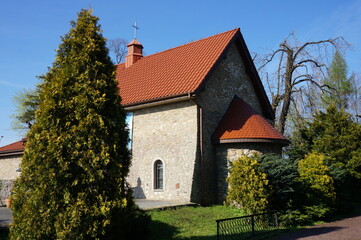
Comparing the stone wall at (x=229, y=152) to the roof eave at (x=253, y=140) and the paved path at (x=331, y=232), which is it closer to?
the roof eave at (x=253, y=140)

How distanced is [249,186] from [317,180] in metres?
3.62

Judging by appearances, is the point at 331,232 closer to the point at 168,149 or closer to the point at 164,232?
the point at 164,232

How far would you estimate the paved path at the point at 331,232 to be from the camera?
8375 mm

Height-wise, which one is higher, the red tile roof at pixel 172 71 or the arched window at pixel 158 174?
the red tile roof at pixel 172 71

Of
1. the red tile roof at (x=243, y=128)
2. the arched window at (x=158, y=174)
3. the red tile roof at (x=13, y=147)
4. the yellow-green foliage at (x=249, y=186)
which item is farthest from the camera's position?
the red tile roof at (x=13, y=147)

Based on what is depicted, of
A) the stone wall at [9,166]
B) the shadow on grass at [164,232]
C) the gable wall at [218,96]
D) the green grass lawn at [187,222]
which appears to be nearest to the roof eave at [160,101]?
the gable wall at [218,96]

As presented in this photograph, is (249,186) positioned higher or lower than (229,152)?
lower

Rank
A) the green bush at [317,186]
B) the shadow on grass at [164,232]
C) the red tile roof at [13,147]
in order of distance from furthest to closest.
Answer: the red tile roof at [13,147]
the green bush at [317,186]
the shadow on grass at [164,232]

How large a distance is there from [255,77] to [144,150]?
24.9ft

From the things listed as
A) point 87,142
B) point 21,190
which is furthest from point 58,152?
point 21,190

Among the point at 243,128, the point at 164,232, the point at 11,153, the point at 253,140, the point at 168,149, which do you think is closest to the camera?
the point at 164,232

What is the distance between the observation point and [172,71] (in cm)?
1569

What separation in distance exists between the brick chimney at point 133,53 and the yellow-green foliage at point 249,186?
39.4 feet

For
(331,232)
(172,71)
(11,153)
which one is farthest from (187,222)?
(11,153)
